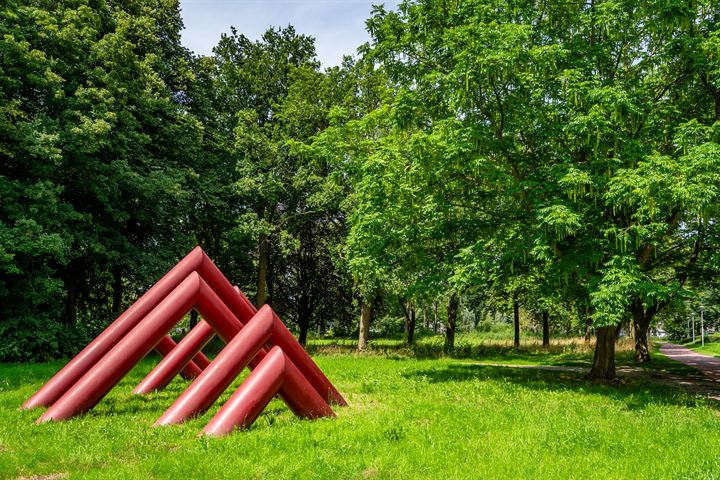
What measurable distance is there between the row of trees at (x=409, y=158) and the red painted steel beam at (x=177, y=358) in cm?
564

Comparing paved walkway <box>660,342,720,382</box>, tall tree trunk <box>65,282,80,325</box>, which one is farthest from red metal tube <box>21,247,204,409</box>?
paved walkway <box>660,342,720,382</box>

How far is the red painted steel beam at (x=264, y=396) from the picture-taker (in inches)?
289

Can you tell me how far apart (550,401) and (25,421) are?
10.7 meters

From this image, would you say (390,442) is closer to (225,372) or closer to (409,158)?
(225,372)

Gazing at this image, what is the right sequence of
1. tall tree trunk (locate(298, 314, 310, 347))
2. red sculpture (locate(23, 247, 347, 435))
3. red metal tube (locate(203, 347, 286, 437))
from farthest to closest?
tall tree trunk (locate(298, 314, 310, 347)), red sculpture (locate(23, 247, 347, 435)), red metal tube (locate(203, 347, 286, 437))

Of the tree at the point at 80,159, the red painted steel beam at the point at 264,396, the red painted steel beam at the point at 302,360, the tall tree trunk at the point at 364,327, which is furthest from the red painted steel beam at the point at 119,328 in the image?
the tall tree trunk at the point at 364,327

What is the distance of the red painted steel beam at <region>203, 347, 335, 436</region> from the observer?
7.33m

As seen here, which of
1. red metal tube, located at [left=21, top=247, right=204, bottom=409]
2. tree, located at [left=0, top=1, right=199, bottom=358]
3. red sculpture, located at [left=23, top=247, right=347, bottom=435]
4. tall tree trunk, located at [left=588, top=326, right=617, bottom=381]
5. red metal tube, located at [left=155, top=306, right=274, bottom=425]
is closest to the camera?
red sculpture, located at [left=23, top=247, right=347, bottom=435]

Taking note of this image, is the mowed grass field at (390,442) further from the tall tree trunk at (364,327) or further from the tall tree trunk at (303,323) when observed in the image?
the tall tree trunk at (303,323)

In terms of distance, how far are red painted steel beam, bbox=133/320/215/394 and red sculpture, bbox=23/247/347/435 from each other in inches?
74.0

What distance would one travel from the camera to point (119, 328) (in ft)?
30.1

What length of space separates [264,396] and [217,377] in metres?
1.04

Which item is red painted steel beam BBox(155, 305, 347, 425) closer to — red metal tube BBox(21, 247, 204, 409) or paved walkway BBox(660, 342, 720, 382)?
red metal tube BBox(21, 247, 204, 409)

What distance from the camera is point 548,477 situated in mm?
5801
